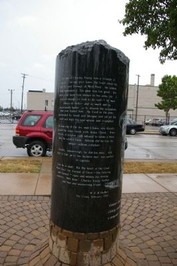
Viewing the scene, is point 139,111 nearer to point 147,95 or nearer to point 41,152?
point 147,95

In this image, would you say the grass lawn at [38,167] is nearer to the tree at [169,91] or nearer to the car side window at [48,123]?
the car side window at [48,123]

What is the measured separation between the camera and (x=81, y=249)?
360cm

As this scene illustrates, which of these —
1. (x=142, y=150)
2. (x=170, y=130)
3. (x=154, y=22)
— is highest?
(x=154, y=22)

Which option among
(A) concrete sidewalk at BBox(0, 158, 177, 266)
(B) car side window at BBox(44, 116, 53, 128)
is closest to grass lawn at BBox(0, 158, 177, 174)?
(A) concrete sidewalk at BBox(0, 158, 177, 266)

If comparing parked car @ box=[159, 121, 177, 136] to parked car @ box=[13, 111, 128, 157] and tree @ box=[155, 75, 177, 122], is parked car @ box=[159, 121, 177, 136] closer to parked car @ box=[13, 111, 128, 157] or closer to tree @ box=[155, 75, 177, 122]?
parked car @ box=[13, 111, 128, 157]

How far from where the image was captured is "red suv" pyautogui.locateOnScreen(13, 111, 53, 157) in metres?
12.5

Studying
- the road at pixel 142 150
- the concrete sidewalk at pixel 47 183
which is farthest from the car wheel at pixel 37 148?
the concrete sidewalk at pixel 47 183

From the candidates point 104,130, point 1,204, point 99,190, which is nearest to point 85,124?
point 104,130

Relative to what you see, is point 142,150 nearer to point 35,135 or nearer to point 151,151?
point 151,151

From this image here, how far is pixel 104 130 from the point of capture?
3.52m

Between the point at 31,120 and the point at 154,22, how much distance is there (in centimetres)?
563

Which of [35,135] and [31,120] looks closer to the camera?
[35,135]

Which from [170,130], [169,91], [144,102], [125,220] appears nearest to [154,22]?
[125,220]

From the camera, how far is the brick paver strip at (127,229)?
161 inches
